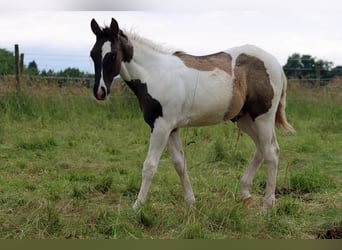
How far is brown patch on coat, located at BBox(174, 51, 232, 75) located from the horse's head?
0.67 m

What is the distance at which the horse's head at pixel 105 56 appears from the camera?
4246mm

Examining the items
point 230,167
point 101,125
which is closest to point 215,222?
point 230,167

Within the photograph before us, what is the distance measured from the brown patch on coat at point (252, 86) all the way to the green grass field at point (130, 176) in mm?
540

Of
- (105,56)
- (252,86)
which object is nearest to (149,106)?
(105,56)

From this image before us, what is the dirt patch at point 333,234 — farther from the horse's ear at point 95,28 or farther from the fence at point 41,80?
the fence at point 41,80

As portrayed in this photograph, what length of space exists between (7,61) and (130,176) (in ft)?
25.3

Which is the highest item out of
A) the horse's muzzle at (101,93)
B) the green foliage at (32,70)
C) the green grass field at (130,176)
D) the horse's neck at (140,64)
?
the horse's neck at (140,64)

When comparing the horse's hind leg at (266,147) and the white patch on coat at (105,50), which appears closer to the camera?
the white patch on coat at (105,50)

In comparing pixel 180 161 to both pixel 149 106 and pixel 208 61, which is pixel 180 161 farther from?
pixel 208 61

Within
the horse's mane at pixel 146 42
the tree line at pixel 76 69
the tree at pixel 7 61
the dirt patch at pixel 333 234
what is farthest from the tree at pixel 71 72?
the dirt patch at pixel 333 234

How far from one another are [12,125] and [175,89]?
17.7 ft

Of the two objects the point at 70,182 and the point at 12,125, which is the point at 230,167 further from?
the point at 12,125

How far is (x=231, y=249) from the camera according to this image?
251 cm

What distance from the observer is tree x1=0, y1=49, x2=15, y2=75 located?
11922 millimetres
